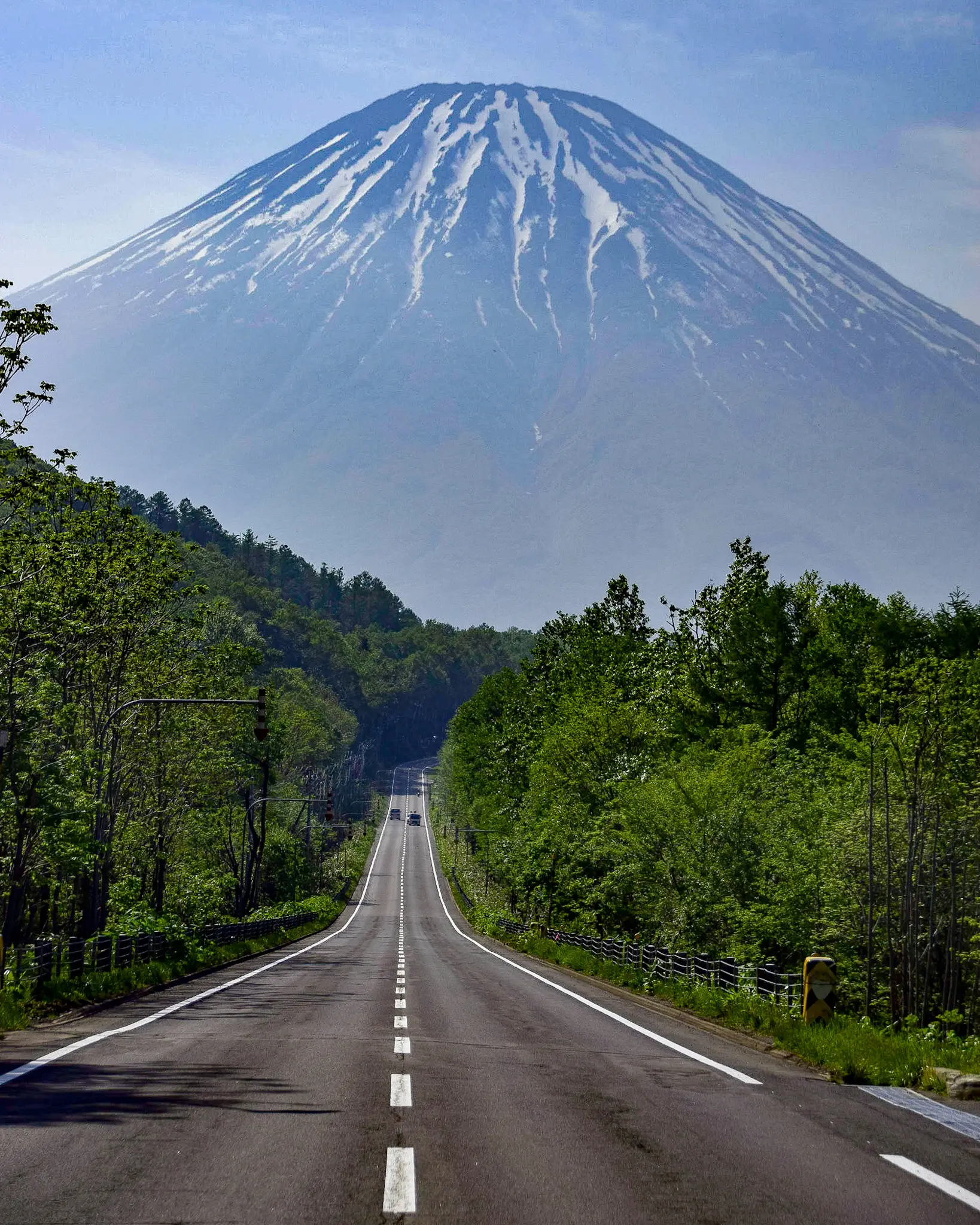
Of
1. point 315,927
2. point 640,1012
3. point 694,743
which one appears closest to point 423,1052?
point 640,1012

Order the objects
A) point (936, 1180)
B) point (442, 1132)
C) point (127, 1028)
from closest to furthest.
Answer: point (936, 1180)
point (442, 1132)
point (127, 1028)

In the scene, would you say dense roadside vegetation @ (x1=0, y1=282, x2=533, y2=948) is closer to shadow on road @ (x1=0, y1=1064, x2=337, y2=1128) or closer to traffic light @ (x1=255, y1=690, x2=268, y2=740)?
traffic light @ (x1=255, y1=690, x2=268, y2=740)

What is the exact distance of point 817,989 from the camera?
16984mm

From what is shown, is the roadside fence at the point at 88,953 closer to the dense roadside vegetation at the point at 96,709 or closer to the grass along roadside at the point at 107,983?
the grass along roadside at the point at 107,983

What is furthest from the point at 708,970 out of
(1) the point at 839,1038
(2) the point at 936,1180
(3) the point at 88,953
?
(2) the point at 936,1180

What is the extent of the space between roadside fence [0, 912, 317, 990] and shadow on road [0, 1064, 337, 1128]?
6.54 m

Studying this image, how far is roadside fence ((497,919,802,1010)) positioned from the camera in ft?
68.6

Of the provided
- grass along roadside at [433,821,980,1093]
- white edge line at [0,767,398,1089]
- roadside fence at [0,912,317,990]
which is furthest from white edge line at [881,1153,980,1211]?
roadside fence at [0,912,317,990]

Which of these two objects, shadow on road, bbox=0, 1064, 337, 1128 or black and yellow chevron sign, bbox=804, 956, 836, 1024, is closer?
shadow on road, bbox=0, 1064, 337, 1128

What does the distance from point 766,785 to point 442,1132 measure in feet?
107

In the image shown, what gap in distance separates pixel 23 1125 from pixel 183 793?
40964 millimetres

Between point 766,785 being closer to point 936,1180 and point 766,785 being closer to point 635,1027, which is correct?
point 635,1027

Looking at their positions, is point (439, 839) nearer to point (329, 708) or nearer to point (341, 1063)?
point (329, 708)

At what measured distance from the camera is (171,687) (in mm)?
43094
